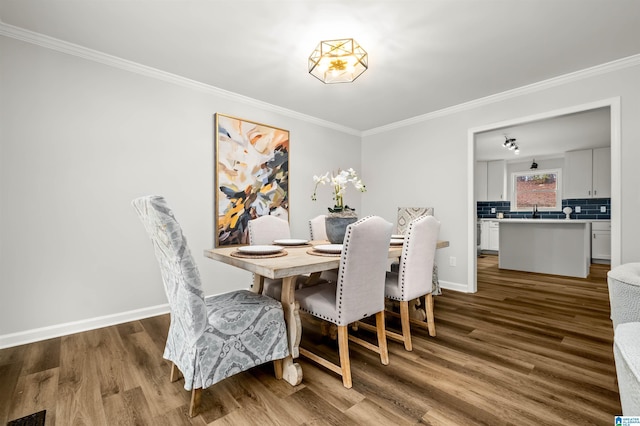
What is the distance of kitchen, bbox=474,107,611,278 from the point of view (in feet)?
14.9

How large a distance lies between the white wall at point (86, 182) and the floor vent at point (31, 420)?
3.68 feet

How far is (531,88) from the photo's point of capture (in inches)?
126

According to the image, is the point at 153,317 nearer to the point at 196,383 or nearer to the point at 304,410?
the point at 196,383

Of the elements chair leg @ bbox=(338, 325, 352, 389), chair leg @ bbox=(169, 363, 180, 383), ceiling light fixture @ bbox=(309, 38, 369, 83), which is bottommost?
chair leg @ bbox=(169, 363, 180, 383)

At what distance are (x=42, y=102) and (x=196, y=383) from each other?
2.43 meters

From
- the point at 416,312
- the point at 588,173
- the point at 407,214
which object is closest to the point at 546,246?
the point at 407,214

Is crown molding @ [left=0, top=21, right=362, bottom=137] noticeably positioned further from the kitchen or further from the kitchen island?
the kitchen island

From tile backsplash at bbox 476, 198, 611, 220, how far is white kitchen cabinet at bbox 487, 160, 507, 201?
0.54ft

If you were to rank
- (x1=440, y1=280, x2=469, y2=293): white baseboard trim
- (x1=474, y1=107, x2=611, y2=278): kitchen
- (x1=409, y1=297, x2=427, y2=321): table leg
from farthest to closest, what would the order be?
(x1=474, y1=107, x2=611, y2=278): kitchen
(x1=440, y1=280, x2=469, y2=293): white baseboard trim
(x1=409, y1=297, x2=427, y2=321): table leg

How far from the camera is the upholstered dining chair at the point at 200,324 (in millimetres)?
1332

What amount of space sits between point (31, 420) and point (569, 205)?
8.67 meters

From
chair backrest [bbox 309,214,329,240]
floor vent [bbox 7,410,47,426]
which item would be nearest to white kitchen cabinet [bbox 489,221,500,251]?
chair backrest [bbox 309,214,329,240]

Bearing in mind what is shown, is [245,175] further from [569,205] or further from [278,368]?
[569,205]

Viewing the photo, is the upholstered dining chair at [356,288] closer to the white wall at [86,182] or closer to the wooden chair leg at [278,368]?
the wooden chair leg at [278,368]
